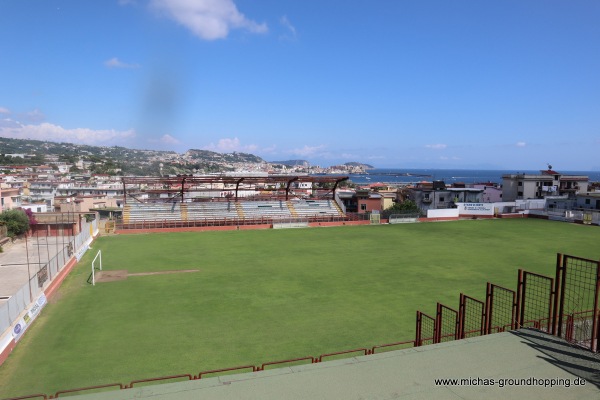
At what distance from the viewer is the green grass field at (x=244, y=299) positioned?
38.8ft

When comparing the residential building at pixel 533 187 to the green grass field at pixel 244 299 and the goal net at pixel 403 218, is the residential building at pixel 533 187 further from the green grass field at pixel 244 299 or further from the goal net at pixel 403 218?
the green grass field at pixel 244 299

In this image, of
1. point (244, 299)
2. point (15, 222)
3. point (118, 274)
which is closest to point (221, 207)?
point (15, 222)

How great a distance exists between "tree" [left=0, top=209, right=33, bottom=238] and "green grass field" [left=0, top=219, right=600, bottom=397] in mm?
7235

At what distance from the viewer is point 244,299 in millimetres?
17672

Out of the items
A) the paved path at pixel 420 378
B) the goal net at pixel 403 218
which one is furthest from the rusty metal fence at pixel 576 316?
the goal net at pixel 403 218

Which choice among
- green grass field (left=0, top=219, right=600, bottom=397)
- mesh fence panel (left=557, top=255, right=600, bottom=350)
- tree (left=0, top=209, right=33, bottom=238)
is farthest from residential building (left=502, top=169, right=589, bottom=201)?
tree (left=0, top=209, right=33, bottom=238)

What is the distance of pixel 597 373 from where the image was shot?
659cm

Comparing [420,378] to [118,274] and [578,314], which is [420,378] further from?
[118,274]

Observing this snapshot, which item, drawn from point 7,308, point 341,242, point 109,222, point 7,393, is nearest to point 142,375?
point 7,393

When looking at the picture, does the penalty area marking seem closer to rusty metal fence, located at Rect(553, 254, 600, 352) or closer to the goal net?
rusty metal fence, located at Rect(553, 254, 600, 352)

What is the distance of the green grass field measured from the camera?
11836 millimetres

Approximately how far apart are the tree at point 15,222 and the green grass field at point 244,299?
23.7 feet

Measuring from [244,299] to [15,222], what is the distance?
2646cm

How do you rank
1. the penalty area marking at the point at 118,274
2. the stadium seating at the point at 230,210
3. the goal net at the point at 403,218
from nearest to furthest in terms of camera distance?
the penalty area marking at the point at 118,274 → the stadium seating at the point at 230,210 → the goal net at the point at 403,218
